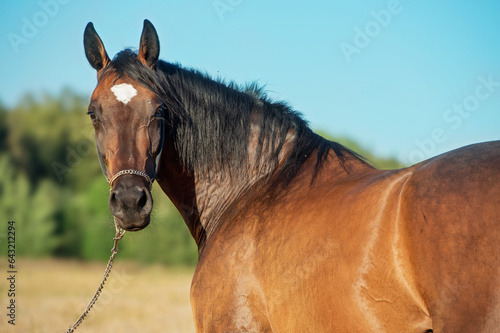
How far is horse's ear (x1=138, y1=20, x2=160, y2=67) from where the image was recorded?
13.7ft

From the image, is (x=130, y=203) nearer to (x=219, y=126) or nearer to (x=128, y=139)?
(x=128, y=139)

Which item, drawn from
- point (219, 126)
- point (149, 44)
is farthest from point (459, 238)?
point (149, 44)

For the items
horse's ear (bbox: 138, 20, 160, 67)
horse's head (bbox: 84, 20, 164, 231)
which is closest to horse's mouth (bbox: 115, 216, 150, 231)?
horse's head (bbox: 84, 20, 164, 231)

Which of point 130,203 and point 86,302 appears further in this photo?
point 86,302

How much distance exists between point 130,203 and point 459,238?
2.31 metres

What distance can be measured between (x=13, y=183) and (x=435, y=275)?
91.3ft

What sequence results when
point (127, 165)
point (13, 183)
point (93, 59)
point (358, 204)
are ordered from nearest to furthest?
point (358, 204) < point (127, 165) < point (93, 59) < point (13, 183)

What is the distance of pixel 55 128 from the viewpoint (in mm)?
38188

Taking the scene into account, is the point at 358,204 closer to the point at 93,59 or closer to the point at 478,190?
the point at 478,190

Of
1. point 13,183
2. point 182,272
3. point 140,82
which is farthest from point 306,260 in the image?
point 182,272

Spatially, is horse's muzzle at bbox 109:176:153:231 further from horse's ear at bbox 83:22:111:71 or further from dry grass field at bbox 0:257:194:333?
dry grass field at bbox 0:257:194:333

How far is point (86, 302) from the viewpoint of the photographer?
15.0 meters

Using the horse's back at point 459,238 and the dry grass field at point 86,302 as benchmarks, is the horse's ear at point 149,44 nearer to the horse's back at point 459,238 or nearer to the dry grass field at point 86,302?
the horse's back at point 459,238

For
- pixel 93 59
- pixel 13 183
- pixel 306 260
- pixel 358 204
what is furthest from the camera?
pixel 13 183
